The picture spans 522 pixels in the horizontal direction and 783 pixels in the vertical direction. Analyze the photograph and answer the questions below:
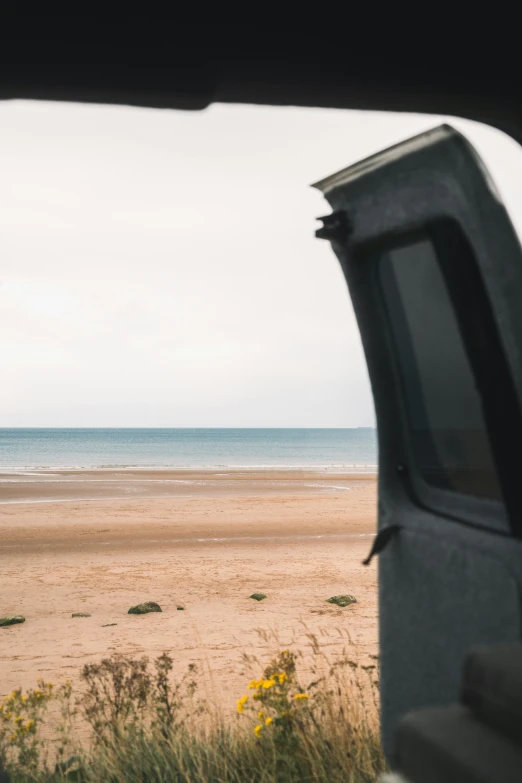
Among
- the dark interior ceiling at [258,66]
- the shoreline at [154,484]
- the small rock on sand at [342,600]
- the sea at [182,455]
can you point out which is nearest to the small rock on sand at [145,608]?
the small rock on sand at [342,600]

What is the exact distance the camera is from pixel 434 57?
1.63 meters

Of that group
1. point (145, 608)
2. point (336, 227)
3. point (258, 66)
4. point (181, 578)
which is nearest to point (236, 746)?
point (336, 227)

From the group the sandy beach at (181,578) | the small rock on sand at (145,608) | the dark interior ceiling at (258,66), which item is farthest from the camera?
the small rock on sand at (145,608)

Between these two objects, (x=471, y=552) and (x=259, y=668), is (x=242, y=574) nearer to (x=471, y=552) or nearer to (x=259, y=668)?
(x=259, y=668)

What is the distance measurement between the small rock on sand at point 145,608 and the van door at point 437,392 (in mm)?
6834

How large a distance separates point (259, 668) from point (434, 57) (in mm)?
5578

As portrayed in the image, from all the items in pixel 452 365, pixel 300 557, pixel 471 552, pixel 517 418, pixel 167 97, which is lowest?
pixel 300 557

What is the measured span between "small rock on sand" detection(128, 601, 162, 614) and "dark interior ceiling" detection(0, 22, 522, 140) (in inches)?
304

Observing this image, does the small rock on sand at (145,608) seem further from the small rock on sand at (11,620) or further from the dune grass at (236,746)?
the dune grass at (236,746)

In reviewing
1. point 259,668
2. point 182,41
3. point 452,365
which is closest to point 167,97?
point 182,41

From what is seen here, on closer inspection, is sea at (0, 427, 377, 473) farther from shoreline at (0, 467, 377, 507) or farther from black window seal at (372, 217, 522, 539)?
black window seal at (372, 217, 522, 539)

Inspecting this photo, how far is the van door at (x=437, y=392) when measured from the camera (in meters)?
1.66

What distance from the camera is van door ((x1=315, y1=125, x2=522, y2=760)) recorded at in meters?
1.66

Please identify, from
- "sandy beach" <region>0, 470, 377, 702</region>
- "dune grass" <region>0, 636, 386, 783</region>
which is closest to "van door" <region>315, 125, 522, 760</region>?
"dune grass" <region>0, 636, 386, 783</region>
